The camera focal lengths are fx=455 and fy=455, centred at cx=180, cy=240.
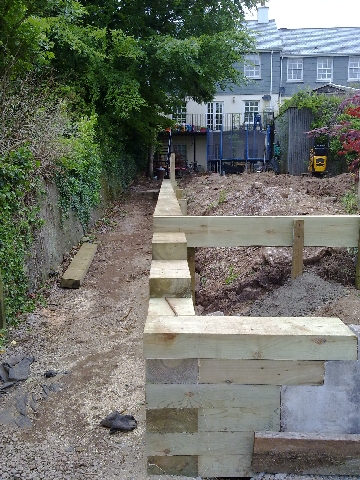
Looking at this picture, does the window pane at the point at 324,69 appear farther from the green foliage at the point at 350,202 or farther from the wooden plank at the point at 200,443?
the wooden plank at the point at 200,443

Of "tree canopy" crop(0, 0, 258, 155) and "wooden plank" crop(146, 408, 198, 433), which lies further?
"tree canopy" crop(0, 0, 258, 155)

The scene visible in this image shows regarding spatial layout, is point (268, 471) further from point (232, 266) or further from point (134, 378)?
point (232, 266)

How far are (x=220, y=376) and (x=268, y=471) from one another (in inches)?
24.9

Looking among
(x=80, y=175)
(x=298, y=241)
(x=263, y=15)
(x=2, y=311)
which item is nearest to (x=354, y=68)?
(x=263, y=15)

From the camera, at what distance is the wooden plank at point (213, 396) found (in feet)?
7.92

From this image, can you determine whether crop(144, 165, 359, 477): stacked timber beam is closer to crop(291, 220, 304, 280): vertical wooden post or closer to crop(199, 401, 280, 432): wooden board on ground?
crop(199, 401, 280, 432): wooden board on ground

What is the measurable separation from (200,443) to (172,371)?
46 cm

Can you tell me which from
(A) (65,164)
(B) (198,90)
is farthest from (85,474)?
(B) (198,90)

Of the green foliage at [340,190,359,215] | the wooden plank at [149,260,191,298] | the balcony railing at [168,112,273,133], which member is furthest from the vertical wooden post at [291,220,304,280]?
the balcony railing at [168,112,273,133]

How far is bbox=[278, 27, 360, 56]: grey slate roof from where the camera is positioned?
33.1 meters

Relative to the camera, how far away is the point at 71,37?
516 inches

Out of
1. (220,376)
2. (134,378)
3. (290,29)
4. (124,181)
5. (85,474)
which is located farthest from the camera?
(290,29)

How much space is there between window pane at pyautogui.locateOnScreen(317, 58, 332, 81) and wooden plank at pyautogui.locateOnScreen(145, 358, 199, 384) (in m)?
35.1

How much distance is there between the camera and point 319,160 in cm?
1705
